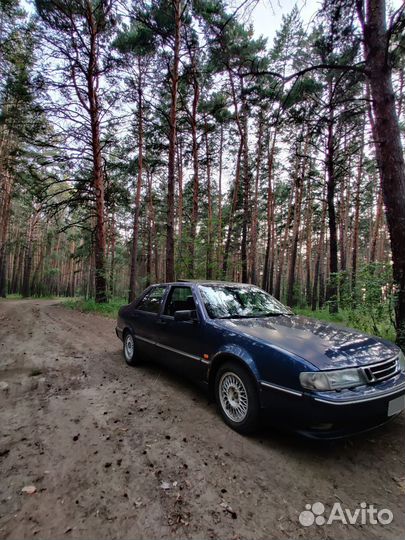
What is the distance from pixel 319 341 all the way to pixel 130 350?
352 cm

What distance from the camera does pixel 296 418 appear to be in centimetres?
226

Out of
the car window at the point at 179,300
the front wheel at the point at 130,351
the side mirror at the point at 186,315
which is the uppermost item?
the car window at the point at 179,300

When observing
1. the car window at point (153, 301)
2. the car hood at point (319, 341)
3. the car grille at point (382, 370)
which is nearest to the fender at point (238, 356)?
the car hood at point (319, 341)

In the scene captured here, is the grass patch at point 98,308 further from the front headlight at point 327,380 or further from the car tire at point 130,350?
the front headlight at point 327,380

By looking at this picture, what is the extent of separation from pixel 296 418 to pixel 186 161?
51.0ft

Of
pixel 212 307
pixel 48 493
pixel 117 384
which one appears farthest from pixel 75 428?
pixel 212 307

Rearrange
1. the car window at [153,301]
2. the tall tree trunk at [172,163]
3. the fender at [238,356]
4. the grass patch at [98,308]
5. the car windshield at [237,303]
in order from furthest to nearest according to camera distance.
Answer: the grass patch at [98,308], the tall tree trunk at [172,163], the car window at [153,301], the car windshield at [237,303], the fender at [238,356]

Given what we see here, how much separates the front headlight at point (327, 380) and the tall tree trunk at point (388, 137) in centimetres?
296

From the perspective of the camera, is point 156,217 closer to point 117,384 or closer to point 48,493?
point 117,384

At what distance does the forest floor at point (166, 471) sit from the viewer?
5.62 feet

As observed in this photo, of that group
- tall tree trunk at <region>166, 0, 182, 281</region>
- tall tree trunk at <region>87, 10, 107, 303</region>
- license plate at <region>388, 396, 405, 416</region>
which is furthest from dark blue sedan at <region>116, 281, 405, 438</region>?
tall tree trunk at <region>87, 10, 107, 303</region>

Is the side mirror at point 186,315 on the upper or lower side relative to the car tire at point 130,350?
upper

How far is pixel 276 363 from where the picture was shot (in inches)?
95.0

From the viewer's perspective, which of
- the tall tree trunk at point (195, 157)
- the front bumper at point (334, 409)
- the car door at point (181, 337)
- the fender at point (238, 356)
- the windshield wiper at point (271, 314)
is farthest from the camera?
the tall tree trunk at point (195, 157)
